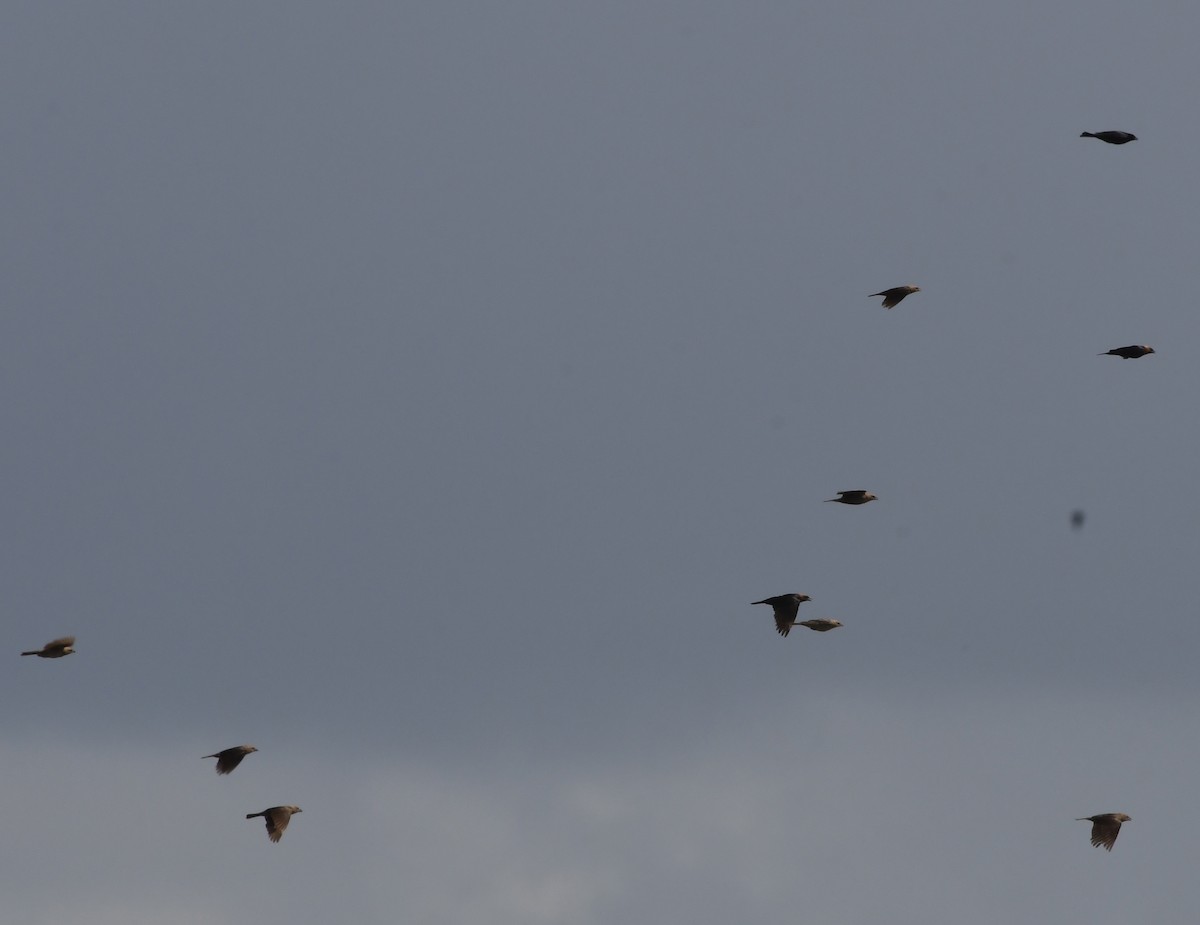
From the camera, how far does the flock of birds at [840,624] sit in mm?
69562

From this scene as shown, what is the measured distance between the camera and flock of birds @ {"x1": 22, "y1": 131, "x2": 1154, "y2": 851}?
69.8 metres

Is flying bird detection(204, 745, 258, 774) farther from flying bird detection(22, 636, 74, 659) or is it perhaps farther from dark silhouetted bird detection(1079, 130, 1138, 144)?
dark silhouetted bird detection(1079, 130, 1138, 144)

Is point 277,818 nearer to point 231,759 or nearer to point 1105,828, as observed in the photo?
point 231,759

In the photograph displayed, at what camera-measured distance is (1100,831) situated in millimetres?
69625

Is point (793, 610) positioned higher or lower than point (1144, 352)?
lower

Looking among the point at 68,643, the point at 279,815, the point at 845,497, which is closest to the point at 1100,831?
the point at 845,497

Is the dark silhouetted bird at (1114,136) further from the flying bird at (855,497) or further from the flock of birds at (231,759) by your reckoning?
the flock of birds at (231,759)

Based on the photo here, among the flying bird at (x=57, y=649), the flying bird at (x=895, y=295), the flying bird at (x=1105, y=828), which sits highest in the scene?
the flying bird at (x=895, y=295)

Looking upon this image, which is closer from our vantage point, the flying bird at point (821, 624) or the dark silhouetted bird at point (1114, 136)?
→ the dark silhouetted bird at point (1114, 136)

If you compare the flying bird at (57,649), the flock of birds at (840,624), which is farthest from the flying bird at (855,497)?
the flying bird at (57,649)

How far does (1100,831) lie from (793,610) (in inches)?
643

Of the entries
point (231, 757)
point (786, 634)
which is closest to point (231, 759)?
point (231, 757)

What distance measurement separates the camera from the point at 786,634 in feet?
268

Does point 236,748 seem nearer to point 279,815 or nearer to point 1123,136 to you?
point 279,815
